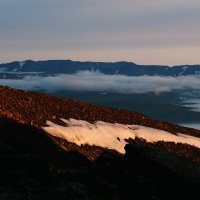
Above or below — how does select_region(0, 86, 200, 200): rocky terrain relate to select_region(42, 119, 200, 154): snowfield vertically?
above

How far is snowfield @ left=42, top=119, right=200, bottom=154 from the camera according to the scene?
42844mm

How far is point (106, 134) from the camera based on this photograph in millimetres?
47594

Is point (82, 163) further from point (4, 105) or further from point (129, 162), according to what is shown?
point (4, 105)

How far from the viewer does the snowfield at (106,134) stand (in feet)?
141

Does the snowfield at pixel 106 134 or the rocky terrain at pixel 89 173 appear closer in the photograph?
the rocky terrain at pixel 89 173

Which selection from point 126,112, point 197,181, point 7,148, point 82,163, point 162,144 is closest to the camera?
point 197,181

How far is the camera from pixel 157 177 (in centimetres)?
2500

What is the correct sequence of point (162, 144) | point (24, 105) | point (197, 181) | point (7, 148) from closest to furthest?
point (197, 181) < point (7, 148) < point (24, 105) < point (162, 144)

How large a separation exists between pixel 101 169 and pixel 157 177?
283 centimetres

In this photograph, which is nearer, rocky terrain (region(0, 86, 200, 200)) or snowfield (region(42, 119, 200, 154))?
rocky terrain (region(0, 86, 200, 200))

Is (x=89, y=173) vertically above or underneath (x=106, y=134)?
above

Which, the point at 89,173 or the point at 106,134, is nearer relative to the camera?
the point at 89,173

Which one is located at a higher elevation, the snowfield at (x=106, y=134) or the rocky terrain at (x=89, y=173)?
the rocky terrain at (x=89, y=173)

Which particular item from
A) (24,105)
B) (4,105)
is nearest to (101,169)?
(4,105)
